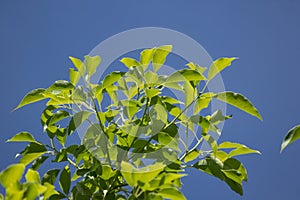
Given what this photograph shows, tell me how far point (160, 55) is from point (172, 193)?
0.36 m

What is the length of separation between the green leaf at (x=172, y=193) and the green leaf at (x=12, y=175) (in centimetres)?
22

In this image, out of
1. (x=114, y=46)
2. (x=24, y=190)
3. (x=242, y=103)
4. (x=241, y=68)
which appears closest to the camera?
(x=24, y=190)

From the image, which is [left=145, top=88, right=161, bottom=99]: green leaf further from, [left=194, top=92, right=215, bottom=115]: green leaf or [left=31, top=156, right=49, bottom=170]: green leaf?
[left=31, top=156, right=49, bottom=170]: green leaf

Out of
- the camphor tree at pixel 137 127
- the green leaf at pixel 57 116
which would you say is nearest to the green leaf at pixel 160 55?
the camphor tree at pixel 137 127

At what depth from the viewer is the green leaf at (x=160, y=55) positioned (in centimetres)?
93

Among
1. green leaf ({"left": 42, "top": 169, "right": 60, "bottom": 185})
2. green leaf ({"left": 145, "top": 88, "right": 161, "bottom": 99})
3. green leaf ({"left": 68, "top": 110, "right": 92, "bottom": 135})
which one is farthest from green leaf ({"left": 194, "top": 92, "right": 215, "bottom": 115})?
green leaf ({"left": 42, "top": 169, "right": 60, "bottom": 185})

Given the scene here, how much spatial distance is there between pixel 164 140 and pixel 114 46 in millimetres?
279

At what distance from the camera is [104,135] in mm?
932

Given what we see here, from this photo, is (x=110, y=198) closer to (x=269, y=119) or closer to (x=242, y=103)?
(x=242, y=103)

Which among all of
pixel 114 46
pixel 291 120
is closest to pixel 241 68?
pixel 291 120

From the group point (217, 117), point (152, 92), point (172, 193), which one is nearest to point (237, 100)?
point (217, 117)

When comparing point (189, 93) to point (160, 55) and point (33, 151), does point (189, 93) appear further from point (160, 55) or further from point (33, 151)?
point (33, 151)

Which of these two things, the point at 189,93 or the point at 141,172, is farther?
the point at 189,93

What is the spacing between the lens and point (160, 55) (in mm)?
941
